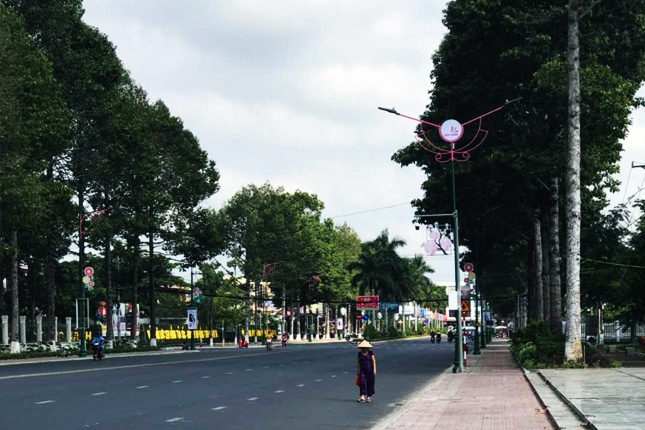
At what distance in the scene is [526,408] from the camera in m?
20.3

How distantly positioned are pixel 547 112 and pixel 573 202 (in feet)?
21.7

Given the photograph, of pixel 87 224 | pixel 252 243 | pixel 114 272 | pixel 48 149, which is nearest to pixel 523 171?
pixel 48 149

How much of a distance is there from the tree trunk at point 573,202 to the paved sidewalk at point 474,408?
456 cm

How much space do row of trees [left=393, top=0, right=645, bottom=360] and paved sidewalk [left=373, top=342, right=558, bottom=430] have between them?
853cm

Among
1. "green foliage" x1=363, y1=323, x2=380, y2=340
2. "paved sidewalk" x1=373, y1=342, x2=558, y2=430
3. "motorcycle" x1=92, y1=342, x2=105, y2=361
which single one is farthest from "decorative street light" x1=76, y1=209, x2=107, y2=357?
"green foliage" x1=363, y1=323, x2=380, y2=340

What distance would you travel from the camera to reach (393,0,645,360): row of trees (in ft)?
128

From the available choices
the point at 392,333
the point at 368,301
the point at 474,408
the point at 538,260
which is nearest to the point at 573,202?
the point at 474,408

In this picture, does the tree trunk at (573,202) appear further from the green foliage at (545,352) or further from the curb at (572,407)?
the curb at (572,407)

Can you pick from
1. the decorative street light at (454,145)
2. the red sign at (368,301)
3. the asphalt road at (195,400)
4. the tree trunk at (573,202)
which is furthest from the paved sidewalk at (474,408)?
the red sign at (368,301)

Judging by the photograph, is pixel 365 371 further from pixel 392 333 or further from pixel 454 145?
pixel 392 333

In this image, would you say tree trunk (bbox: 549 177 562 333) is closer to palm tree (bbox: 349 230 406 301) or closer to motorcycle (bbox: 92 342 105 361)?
motorcycle (bbox: 92 342 105 361)

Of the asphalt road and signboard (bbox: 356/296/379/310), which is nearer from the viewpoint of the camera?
the asphalt road

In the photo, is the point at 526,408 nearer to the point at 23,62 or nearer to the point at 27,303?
the point at 23,62

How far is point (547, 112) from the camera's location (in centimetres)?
4138
